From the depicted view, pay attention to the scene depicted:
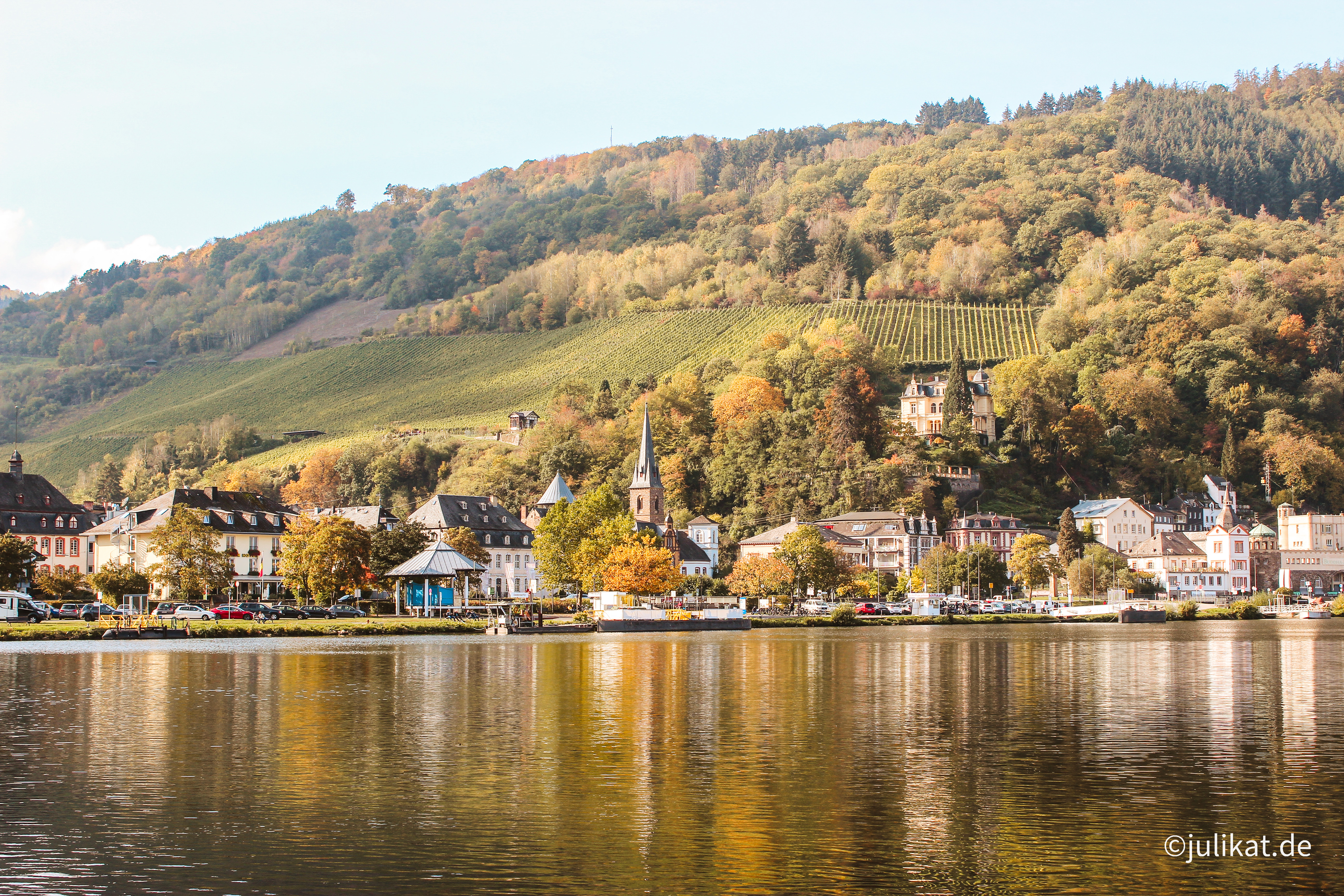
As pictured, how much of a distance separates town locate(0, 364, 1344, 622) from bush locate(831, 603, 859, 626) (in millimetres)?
6554

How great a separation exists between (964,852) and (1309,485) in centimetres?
12965

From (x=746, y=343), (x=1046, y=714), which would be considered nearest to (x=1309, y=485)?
(x=746, y=343)

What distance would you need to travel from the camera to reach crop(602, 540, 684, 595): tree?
85.9m

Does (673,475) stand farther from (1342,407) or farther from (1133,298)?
(1342,407)

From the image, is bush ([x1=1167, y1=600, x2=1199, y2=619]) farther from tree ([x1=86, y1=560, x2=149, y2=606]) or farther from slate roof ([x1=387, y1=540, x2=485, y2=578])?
tree ([x1=86, y1=560, x2=149, y2=606])

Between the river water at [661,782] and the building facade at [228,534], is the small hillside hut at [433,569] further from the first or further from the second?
the river water at [661,782]

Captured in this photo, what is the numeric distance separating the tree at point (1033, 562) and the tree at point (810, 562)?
17557mm

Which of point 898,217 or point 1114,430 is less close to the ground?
point 898,217

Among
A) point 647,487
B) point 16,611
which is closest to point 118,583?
point 16,611

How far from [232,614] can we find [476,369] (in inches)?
4103

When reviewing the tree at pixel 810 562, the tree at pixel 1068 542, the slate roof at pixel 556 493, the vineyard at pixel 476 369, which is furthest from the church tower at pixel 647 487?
the tree at pixel 1068 542

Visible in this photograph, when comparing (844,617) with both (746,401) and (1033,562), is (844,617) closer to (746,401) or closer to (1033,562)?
(1033,562)

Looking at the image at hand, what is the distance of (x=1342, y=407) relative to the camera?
142500 millimetres

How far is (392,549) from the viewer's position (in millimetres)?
80500
